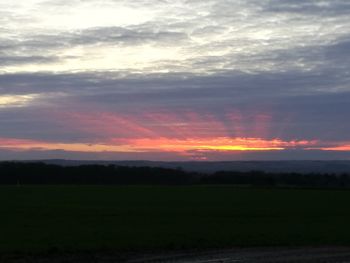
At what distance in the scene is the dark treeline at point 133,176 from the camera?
124375 millimetres

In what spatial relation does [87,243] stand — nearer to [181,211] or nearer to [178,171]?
[181,211]

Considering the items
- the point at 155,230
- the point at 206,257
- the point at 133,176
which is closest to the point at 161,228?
the point at 155,230

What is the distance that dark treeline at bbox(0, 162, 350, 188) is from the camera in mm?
124375

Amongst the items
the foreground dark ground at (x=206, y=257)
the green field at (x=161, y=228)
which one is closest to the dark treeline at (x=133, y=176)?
the green field at (x=161, y=228)

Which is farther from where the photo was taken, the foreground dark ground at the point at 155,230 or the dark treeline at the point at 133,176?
the dark treeline at the point at 133,176

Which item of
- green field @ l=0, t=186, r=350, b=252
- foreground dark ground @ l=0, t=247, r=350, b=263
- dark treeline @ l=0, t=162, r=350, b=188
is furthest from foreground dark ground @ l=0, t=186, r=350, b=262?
dark treeline @ l=0, t=162, r=350, b=188

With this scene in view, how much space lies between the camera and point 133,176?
134 m

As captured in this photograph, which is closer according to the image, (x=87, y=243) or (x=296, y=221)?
(x=87, y=243)

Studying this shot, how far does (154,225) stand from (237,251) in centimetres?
1287

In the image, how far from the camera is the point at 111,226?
35.6 m

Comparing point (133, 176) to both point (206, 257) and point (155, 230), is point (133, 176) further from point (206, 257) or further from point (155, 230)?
point (206, 257)

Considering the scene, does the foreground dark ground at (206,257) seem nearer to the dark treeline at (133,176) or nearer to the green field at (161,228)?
the green field at (161,228)

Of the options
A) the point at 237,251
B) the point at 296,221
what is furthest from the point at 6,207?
the point at 237,251

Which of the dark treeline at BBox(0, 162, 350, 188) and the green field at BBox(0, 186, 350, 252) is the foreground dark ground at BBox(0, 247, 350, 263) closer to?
the green field at BBox(0, 186, 350, 252)
